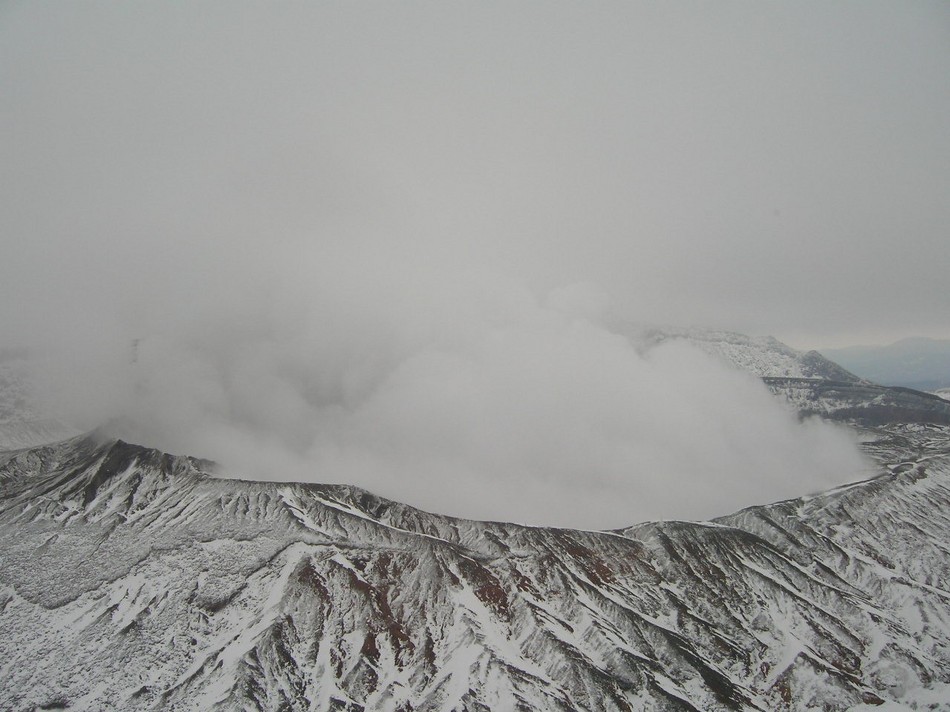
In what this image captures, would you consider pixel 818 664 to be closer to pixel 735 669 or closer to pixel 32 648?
pixel 735 669

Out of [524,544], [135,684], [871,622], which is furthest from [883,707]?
[135,684]

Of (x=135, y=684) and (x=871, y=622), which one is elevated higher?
(x=871, y=622)

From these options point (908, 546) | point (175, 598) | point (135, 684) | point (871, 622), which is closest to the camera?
point (135, 684)

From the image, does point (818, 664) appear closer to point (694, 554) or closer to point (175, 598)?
point (694, 554)

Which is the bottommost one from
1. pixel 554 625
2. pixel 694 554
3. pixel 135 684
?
pixel 135 684

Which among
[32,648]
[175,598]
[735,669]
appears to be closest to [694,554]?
[735,669]

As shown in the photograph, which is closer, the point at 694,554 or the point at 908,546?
the point at 694,554

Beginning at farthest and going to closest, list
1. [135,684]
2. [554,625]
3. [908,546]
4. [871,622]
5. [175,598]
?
[908,546]
[871,622]
[554,625]
[175,598]
[135,684]
